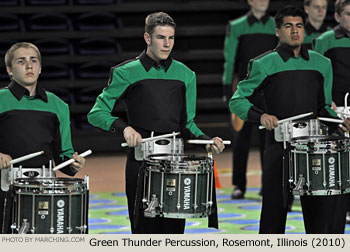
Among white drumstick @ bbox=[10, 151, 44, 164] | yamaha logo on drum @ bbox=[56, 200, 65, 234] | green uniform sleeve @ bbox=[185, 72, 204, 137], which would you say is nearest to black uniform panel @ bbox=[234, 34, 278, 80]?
green uniform sleeve @ bbox=[185, 72, 204, 137]

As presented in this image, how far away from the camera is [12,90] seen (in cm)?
523

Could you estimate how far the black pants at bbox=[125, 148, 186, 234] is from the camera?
17.6ft

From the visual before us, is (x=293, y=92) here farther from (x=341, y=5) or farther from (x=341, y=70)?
(x=341, y=5)

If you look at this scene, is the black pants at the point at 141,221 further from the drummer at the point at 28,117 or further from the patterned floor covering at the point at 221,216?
the patterned floor covering at the point at 221,216

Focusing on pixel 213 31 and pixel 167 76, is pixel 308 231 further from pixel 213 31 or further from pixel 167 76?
pixel 213 31

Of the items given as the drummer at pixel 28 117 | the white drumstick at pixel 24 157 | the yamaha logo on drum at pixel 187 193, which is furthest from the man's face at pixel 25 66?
the yamaha logo on drum at pixel 187 193

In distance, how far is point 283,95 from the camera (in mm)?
5914

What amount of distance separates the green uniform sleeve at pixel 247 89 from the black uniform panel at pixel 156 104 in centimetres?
61

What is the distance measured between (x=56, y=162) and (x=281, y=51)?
163cm

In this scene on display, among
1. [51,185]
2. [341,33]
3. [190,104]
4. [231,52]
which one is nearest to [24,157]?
[51,185]

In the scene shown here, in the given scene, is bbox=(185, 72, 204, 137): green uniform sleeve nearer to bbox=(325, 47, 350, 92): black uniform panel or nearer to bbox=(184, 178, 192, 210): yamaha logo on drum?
bbox=(184, 178, 192, 210): yamaha logo on drum

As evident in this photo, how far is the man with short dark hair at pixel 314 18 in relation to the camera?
26.1 ft

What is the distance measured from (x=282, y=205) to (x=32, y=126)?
1.69 metres

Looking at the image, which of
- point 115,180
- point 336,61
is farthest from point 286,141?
point 115,180
